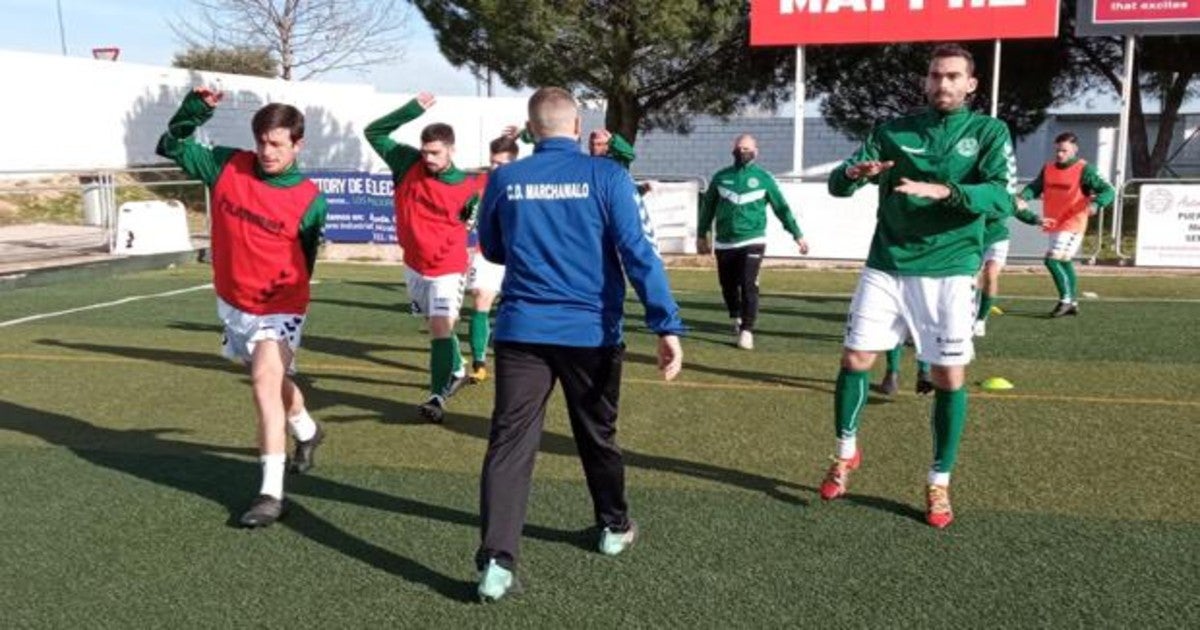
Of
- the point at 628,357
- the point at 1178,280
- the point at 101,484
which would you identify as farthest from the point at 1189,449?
the point at 1178,280

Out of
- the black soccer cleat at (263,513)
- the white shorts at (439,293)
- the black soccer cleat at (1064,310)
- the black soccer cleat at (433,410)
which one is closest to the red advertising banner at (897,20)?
the black soccer cleat at (1064,310)

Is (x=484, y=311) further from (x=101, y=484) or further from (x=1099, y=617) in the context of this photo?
(x=1099, y=617)

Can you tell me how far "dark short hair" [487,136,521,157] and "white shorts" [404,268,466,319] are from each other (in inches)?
34.7

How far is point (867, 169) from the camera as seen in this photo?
4.54 m

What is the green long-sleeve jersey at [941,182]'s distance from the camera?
179 inches

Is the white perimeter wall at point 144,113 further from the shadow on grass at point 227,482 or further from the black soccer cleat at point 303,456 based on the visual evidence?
the black soccer cleat at point 303,456

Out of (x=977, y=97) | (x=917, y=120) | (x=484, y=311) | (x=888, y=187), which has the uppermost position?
(x=977, y=97)

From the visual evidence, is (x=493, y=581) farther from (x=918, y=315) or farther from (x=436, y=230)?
(x=436, y=230)

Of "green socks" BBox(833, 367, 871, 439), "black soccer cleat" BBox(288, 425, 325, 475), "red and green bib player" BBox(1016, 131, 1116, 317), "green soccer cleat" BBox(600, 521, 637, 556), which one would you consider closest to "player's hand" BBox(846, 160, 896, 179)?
"green socks" BBox(833, 367, 871, 439)

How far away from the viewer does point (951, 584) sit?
3988 mm

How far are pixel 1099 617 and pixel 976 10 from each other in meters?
16.4

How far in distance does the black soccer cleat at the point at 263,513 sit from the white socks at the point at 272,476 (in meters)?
0.03

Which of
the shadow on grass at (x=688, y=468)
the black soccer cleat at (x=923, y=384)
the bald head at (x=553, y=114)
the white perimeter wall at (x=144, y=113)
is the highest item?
the white perimeter wall at (x=144, y=113)

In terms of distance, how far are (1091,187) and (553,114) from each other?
352 inches
